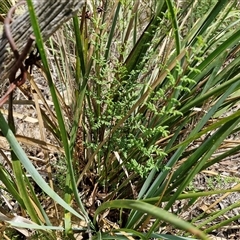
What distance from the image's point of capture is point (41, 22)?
599 mm

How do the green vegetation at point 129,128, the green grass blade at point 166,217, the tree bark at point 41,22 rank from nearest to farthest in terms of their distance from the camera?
the green grass blade at point 166,217, the tree bark at point 41,22, the green vegetation at point 129,128

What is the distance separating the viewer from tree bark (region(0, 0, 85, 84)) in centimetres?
58

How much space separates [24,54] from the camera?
0.58 meters

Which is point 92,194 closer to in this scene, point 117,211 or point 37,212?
point 117,211

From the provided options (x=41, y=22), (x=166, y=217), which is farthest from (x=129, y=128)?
(x=166, y=217)

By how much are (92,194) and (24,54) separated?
615 millimetres

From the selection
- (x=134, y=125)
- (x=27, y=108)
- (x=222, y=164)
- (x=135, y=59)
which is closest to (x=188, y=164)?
(x=134, y=125)

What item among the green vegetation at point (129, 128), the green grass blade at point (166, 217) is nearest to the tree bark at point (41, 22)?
the green vegetation at point (129, 128)

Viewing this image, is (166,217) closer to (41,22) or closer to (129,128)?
(41,22)

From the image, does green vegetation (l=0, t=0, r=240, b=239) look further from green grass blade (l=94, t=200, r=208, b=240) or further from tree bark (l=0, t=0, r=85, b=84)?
green grass blade (l=94, t=200, r=208, b=240)

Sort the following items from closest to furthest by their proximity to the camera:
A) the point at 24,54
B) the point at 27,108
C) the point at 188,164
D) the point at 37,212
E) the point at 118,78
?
the point at 24,54, the point at 188,164, the point at 37,212, the point at 118,78, the point at 27,108

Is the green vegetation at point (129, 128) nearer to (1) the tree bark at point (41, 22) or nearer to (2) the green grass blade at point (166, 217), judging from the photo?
(1) the tree bark at point (41, 22)

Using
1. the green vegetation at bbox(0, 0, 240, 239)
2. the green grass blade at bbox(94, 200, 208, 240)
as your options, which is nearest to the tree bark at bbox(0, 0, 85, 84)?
the green vegetation at bbox(0, 0, 240, 239)

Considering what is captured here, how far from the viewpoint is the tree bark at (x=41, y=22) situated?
581mm
